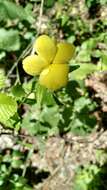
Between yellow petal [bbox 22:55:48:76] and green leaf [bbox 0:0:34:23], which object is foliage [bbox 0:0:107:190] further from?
yellow petal [bbox 22:55:48:76]

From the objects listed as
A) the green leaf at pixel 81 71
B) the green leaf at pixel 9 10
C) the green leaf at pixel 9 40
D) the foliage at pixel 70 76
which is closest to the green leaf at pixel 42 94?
the foliage at pixel 70 76

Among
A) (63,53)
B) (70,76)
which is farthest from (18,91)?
(70,76)

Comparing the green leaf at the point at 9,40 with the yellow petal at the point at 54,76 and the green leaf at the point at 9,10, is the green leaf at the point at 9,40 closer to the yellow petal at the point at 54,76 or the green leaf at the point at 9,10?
the green leaf at the point at 9,10

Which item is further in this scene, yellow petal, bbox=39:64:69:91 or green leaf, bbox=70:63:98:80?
green leaf, bbox=70:63:98:80

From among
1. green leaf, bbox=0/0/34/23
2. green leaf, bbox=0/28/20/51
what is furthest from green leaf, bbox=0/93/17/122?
green leaf, bbox=0/28/20/51

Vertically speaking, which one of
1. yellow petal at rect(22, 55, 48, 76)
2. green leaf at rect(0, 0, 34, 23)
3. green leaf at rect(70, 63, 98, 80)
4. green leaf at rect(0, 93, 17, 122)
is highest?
green leaf at rect(0, 0, 34, 23)
